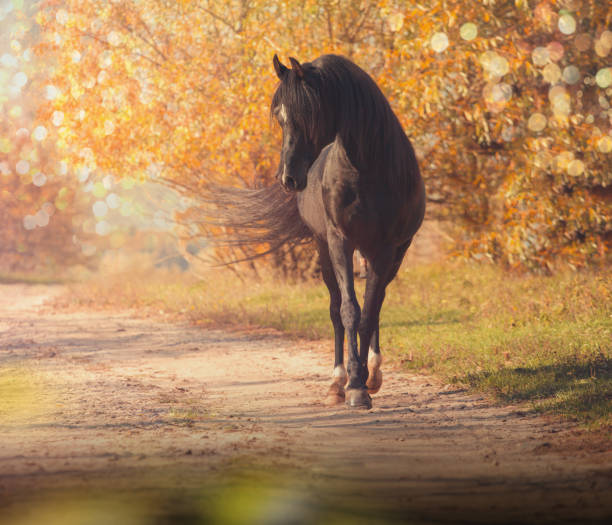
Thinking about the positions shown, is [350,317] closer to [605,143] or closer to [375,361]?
[375,361]

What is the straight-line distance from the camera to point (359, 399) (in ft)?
18.5

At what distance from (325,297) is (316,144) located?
870 cm

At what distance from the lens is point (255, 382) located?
708cm

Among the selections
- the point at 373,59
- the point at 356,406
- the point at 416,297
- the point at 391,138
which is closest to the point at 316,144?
the point at 391,138

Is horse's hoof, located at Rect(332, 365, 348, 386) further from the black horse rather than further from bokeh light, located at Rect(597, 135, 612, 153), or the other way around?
bokeh light, located at Rect(597, 135, 612, 153)

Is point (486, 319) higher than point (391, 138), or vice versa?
point (391, 138)

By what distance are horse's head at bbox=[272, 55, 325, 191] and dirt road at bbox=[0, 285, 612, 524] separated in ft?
5.40

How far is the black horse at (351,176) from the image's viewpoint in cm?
531

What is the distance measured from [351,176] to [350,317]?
102 centimetres

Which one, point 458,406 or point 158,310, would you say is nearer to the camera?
point 458,406

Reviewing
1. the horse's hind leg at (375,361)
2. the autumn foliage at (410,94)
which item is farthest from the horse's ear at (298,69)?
the autumn foliage at (410,94)

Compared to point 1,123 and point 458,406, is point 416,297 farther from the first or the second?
point 1,123

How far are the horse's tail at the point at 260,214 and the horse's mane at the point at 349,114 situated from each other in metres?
1.81

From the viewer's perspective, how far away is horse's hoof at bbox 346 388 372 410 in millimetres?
5641
